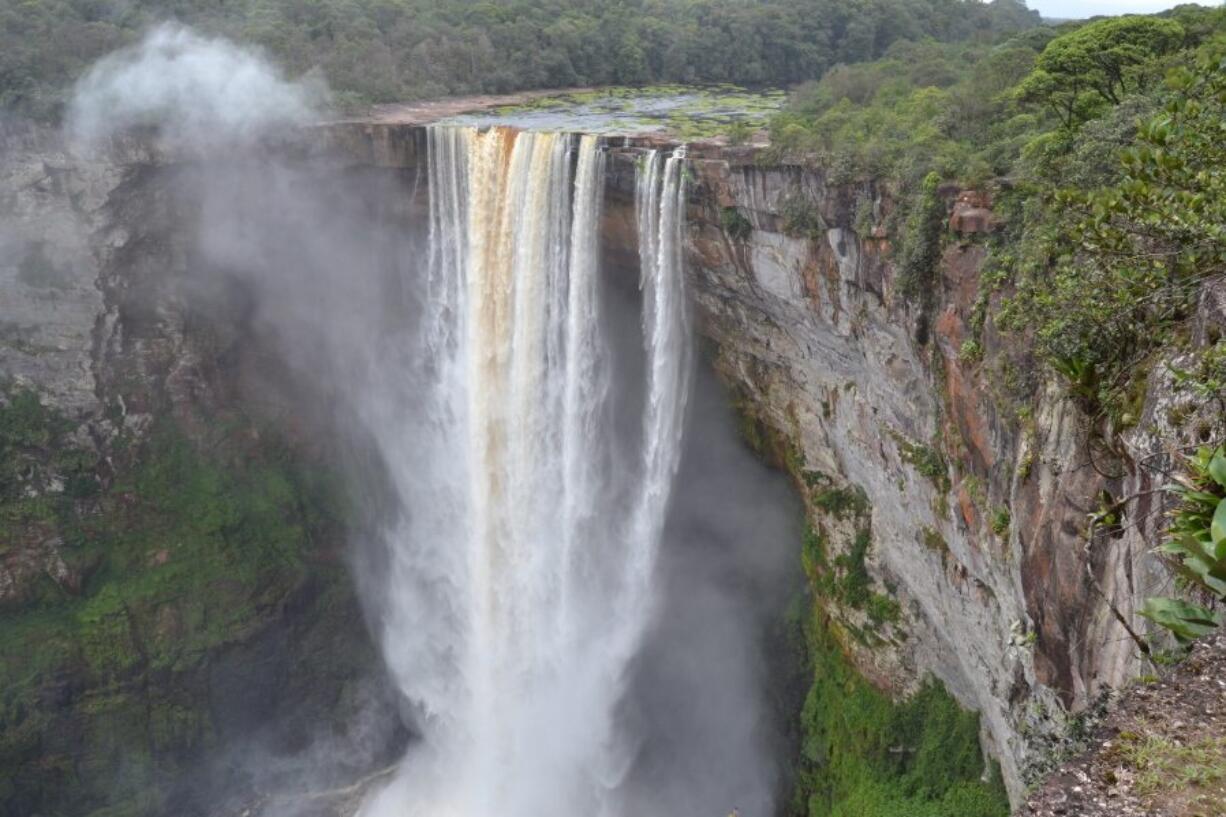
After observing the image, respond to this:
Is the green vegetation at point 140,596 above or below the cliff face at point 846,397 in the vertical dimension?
below

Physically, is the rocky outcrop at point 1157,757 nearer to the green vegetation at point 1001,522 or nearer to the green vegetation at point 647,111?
the green vegetation at point 1001,522

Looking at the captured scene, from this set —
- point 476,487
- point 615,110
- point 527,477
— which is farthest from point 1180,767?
point 615,110

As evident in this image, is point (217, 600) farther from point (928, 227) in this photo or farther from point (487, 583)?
point (928, 227)

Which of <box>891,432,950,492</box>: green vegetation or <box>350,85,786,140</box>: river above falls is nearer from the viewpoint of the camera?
<box>891,432,950,492</box>: green vegetation

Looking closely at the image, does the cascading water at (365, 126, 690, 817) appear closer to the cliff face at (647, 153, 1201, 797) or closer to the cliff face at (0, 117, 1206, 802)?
the cliff face at (0, 117, 1206, 802)

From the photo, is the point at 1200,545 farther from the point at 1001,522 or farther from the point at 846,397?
the point at 846,397

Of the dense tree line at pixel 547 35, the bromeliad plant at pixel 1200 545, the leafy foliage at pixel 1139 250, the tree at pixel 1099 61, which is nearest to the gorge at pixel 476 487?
the tree at pixel 1099 61

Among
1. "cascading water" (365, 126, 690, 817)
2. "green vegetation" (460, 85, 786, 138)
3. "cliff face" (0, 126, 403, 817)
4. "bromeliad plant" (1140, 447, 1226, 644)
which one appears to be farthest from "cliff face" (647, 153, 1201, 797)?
"cliff face" (0, 126, 403, 817)
